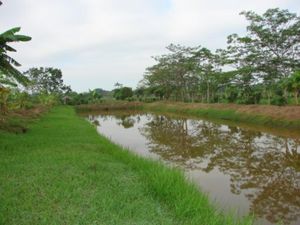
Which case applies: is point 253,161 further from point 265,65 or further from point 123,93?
point 123,93

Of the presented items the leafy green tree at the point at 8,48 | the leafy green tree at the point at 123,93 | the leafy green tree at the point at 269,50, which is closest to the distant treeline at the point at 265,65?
the leafy green tree at the point at 269,50

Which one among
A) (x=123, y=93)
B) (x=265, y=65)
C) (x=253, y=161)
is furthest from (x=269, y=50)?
(x=123, y=93)

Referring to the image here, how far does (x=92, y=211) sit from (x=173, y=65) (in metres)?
37.4

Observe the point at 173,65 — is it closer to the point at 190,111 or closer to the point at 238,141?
the point at 190,111

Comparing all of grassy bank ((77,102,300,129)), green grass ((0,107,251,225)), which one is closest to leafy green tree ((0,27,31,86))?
green grass ((0,107,251,225))

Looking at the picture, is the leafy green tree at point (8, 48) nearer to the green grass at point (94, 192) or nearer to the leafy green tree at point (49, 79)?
the green grass at point (94, 192)

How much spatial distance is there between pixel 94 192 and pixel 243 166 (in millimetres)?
5730

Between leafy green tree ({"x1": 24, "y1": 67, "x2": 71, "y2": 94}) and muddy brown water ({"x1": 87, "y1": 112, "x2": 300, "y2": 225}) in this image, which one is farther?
leafy green tree ({"x1": 24, "y1": 67, "x2": 71, "y2": 94})

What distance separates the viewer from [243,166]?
9.81m

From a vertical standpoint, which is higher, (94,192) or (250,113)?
(250,113)

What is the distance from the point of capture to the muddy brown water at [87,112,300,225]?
6.43 metres

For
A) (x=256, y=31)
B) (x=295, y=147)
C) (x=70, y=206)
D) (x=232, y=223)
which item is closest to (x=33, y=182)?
(x=70, y=206)

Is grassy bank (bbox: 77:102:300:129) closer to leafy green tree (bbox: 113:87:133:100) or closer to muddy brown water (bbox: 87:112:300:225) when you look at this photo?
muddy brown water (bbox: 87:112:300:225)

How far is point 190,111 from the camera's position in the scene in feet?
107
